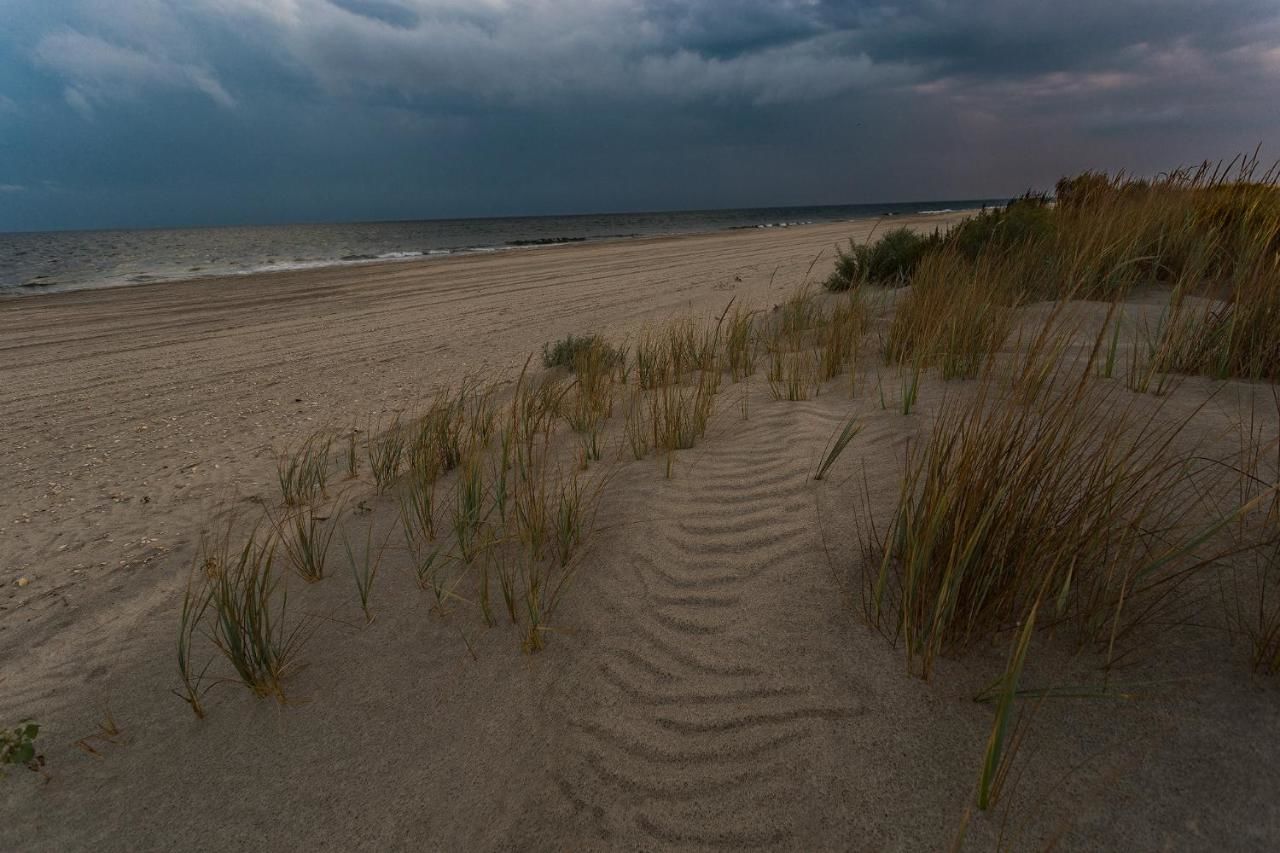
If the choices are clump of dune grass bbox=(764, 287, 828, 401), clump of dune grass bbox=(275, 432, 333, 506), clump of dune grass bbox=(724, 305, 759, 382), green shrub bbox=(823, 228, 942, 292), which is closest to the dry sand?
clump of dune grass bbox=(275, 432, 333, 506)

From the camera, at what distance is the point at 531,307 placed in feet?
32.4

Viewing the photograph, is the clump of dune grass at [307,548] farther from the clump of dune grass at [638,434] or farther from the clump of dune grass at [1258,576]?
the clump of dune grass at [1258,576]

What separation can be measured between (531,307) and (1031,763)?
9.24 meters

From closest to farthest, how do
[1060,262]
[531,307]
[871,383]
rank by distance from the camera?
[871,383]
[1060,262]
[531,307]

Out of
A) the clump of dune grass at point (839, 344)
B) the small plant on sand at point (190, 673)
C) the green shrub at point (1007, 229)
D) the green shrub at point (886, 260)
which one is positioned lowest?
the small plant on sand at point (190, 673)

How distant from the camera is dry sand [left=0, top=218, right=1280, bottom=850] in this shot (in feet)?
4.70

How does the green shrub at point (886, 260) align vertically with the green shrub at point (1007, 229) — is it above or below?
below

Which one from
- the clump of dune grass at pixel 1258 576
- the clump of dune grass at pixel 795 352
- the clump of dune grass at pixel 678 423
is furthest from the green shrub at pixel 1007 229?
the clump of dune grass at pixel 1258 576

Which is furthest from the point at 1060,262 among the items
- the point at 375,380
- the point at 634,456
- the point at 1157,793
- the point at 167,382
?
the point at 167,382

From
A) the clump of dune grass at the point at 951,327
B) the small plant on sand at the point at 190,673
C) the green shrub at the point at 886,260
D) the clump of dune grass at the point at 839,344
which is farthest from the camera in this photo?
the green shrub at the point at 886,260

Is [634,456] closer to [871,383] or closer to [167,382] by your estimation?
[871,383]

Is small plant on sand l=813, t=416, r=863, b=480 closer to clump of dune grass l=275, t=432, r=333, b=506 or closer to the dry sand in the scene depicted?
the dry sand

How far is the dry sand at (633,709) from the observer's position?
1.43 metres

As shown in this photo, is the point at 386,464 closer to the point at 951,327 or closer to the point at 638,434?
the point at 638,434
